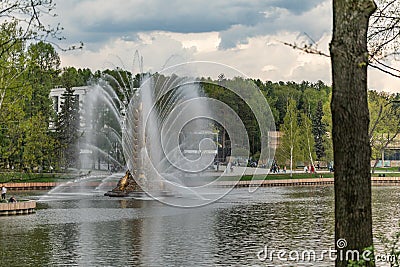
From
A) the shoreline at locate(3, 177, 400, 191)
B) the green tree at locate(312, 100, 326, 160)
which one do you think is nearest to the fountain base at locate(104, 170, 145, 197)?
the shoreline at locate(3, 177, 400, 191)

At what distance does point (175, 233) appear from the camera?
2039 cm

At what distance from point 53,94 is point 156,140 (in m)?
45.2

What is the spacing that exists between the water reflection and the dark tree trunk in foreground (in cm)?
828

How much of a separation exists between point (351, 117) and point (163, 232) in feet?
48.3

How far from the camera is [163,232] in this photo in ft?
68.0

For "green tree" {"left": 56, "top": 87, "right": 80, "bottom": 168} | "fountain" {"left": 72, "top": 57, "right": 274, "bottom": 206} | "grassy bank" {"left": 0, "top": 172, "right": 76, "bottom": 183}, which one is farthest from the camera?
"green tree" {"left": 56, "top": 87, "right": 80, "bottom": 168}

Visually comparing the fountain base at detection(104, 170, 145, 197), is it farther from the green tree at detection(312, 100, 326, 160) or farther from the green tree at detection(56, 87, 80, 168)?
the green tree at detection(312, 100, 326, 160)

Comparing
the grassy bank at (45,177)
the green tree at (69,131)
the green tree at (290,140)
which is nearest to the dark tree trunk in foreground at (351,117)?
the grassy bank at (45,177)

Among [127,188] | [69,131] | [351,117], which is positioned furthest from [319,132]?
[351,117]

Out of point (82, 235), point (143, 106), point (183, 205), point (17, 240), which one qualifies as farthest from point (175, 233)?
point (143, 106)

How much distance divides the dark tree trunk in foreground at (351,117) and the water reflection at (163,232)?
8279 millimetres

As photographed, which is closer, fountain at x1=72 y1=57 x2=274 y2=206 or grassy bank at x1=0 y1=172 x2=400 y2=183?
fountain at x1=72 y1=57 x2=274 y2=206

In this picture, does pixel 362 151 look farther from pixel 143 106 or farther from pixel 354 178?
pixel 143 106

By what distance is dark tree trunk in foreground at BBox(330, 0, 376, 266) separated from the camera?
6.53m
